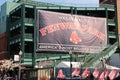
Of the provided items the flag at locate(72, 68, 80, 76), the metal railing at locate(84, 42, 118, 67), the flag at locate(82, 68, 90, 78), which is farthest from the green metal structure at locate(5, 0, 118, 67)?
the flag at locate(72, 68, 80, 76)

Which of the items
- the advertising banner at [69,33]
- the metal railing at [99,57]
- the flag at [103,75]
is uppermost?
the advertising banner at [69,33]

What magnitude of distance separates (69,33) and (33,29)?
6971 millimetres

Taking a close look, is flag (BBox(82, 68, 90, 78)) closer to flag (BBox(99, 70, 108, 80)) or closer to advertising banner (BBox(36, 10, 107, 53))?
flag (BBox(99, 70, 108, 80))

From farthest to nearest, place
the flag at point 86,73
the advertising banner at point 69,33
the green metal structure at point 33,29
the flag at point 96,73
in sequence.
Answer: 1. the advertising banner at point 69,33
2. the green metal structure at point 33,29
3. the flag at point 96,73
4. the flag at point 86,73

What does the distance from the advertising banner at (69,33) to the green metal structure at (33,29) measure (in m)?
1.21

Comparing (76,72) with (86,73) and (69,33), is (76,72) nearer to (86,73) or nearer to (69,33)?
(86,73)

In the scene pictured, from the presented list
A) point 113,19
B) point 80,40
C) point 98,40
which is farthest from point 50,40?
point 113,19

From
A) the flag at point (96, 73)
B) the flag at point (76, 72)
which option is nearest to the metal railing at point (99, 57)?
the flag at point (96, 73)

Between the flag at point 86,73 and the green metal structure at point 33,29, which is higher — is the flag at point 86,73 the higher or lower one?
the lower one

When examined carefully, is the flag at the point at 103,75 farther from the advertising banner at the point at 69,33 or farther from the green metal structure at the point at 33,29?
the advertising banner at the point at 69,33

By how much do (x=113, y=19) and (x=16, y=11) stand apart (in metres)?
20.0

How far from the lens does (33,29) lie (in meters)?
63.6

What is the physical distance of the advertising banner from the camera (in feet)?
205

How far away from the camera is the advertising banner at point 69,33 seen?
205 feet
